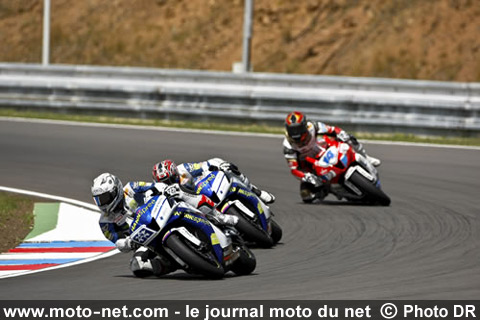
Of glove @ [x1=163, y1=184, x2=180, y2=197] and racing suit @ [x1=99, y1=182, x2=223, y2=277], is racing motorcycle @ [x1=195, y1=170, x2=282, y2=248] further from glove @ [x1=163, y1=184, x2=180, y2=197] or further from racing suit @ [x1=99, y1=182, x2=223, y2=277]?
glove @ [x1=163, y1=184, x2=180, y2=197]

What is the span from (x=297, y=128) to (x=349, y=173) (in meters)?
0.95

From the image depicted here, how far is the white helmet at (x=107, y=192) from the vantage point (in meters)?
10.3

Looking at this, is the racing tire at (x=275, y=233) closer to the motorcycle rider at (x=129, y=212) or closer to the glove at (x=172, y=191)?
the motorcycle rider at (x=129, y=212)

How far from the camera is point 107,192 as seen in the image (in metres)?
10.3

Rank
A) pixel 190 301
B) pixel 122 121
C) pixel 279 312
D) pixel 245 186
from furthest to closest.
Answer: pixel 122 121
pixel 245 186
pixel 190 301
pixel 279 312

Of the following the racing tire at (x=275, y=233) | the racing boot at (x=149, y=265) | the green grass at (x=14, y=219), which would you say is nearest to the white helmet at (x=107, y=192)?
the racing boot at (x=149, y=265)

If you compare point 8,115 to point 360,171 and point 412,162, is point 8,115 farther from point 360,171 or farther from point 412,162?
point 360,171

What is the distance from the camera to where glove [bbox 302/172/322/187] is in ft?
48.7

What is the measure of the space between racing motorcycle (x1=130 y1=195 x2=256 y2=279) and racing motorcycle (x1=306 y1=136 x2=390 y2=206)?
5.00m

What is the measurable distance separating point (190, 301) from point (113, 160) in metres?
10.9

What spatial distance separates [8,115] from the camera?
2533 centimetres

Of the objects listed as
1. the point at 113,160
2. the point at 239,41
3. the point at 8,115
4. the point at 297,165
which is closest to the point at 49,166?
the point at 113,160

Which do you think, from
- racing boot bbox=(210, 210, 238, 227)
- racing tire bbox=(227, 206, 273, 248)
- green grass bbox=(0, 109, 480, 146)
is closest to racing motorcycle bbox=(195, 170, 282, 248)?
racing tire bbox=(227, 206, 273, 248)

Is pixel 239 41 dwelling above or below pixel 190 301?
above
